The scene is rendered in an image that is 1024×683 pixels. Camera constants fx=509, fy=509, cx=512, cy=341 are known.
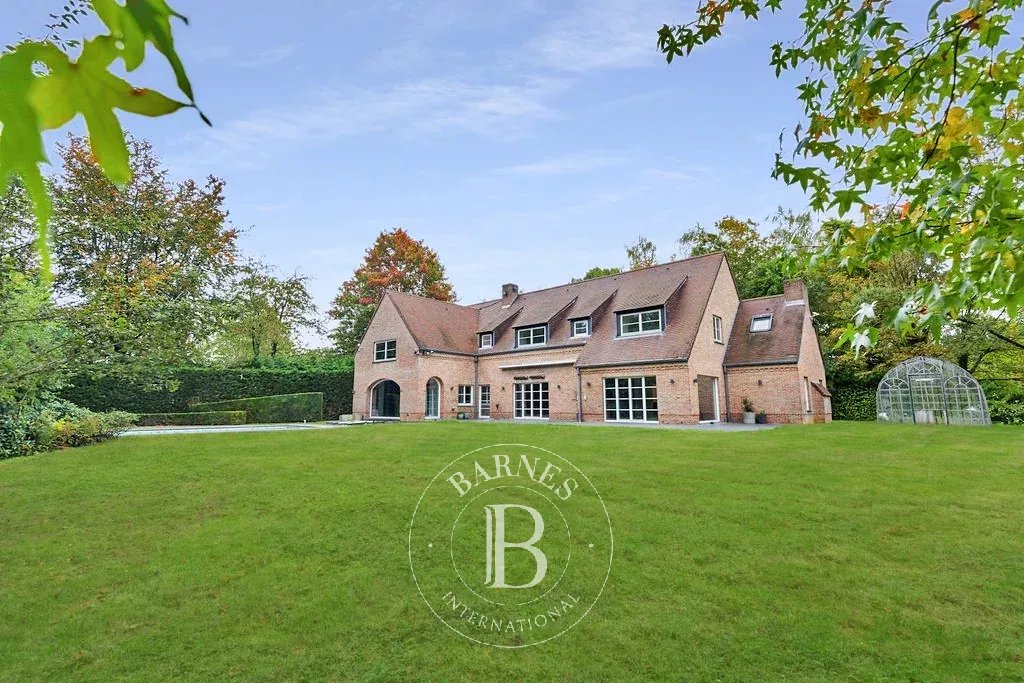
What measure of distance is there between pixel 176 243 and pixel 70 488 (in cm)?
1885

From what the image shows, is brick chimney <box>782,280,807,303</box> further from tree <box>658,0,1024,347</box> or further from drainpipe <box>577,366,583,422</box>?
tree <box>658,0,1024,347</box>

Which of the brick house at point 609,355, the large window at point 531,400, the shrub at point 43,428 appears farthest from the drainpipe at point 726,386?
the shrub at point 43,428

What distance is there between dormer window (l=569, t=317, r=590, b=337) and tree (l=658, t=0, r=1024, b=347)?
64.4 feet

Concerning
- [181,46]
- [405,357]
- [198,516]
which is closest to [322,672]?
[181,46]

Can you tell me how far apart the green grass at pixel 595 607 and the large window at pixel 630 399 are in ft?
34.2

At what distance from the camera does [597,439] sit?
41.6 feet

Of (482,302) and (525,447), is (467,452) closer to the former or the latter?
(525,447)

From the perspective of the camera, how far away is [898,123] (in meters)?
3.39

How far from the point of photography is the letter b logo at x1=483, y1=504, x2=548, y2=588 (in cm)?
480

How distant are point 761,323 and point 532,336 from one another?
10277 millimetres

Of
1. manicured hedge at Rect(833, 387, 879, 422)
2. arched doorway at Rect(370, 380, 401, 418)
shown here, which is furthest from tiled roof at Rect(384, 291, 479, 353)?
manicured hedge at Rect(833, 387, 879, 422)

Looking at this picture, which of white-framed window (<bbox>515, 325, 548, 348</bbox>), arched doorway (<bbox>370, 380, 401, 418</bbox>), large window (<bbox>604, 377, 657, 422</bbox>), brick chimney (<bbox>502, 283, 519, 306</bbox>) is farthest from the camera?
brick chimney (<bbox>502, 283, 519, 306</bbox>)

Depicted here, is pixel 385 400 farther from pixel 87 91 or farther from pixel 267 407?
pixel 87 91

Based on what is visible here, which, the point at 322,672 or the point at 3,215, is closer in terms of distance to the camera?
the point at 322,672
